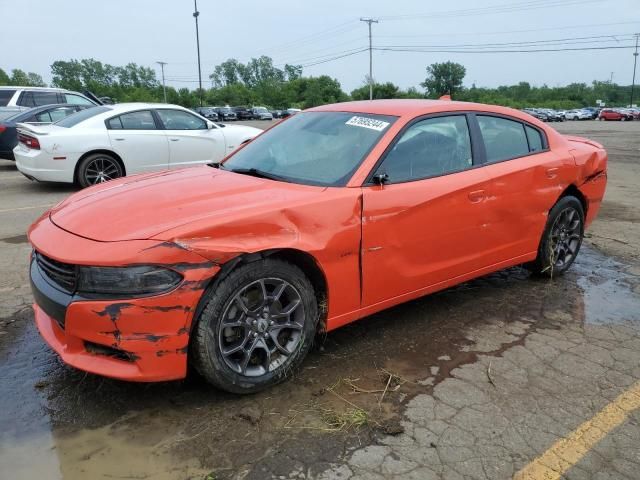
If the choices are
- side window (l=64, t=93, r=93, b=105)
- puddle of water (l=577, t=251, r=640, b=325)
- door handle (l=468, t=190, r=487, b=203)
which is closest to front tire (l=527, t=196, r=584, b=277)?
puddle of water (l=577, t=251, r=640, b=325)

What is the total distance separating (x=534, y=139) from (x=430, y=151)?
1.34m

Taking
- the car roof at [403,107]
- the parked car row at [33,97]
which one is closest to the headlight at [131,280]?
the car roof at [403,107]

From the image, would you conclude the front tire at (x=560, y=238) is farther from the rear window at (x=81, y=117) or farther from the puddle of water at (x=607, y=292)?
the rear window at (x=81, y=117)

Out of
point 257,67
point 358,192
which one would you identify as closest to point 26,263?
point 358,192

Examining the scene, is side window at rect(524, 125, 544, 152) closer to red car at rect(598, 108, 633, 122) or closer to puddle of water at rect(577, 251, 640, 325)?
puddle of water at rect(577, 251, 640, 325)

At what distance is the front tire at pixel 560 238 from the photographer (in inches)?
185

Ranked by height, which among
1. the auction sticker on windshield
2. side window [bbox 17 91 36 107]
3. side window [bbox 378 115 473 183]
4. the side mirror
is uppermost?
side window [bbox 17 91 36 107]

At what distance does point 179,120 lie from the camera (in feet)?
31.5

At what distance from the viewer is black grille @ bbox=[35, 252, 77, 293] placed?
2.67 m

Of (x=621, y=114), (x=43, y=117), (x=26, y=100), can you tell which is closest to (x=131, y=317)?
(x=43, y=117)

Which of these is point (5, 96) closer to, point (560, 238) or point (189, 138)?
point (189, 138)

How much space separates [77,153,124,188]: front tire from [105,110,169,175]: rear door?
183mm

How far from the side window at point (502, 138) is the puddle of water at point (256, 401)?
1.20 m

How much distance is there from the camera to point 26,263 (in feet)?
17.2
